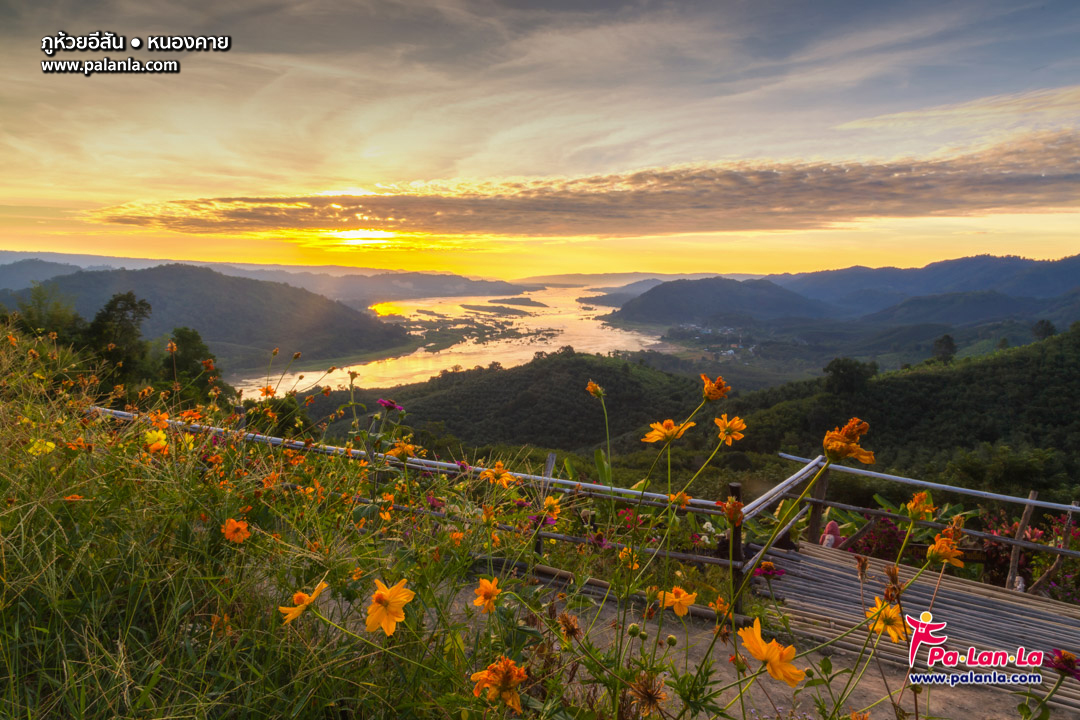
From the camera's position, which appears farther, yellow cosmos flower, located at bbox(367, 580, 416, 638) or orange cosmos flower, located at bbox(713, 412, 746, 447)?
orange cosmos flower, located at bbox(713, 412, 746, 447)

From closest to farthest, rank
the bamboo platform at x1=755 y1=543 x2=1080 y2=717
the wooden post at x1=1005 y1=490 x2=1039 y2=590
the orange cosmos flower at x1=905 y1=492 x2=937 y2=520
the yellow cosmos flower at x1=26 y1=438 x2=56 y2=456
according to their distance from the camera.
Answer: the orange cosmos flower at x1=905 y1=492 x2=937 y2=520, the yellow cosmos flower at x1=26 y1=438 x2=56 y2=456, the bamboo platform at x1=755 y1=543 x2=1080 y2=717, the wooden post at x1=1005 y1=490 x2=1039 y2=590

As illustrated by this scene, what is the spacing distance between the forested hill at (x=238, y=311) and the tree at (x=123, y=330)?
197 ft

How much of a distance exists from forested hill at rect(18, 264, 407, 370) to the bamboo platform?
263 ft

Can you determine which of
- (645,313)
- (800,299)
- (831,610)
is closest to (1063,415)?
(831,610)

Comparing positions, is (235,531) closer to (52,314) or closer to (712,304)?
(52,314)

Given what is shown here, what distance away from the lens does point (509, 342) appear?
86.4 metres

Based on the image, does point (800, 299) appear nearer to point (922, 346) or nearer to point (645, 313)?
point (645, 313)

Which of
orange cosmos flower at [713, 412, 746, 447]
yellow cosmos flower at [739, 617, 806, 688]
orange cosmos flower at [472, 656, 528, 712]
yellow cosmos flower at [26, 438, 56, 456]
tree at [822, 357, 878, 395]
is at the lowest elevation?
tree at [822, 357, 878, 395]

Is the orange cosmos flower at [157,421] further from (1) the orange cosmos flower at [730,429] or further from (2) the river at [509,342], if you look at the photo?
(2) the river at [509,342]

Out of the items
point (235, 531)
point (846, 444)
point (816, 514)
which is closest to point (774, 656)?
point (846, 444)

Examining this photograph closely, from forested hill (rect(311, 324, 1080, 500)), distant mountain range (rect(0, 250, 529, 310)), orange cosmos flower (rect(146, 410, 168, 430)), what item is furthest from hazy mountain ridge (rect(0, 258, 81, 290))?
orange cosmos flower (rect(146, 410, 168, 430))

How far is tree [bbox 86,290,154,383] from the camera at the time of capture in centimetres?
1638

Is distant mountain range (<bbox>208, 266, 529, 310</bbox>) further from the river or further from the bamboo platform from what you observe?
the bamboo platform

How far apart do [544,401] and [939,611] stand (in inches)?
1364
